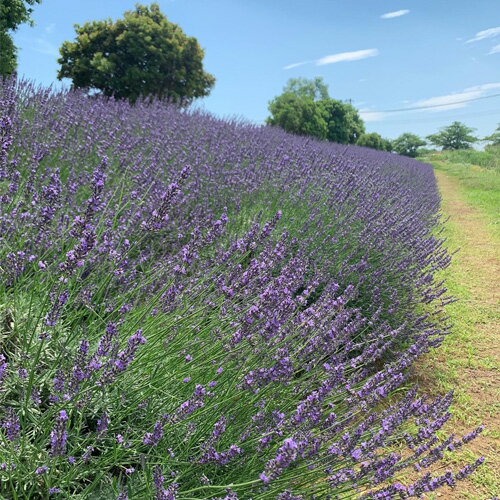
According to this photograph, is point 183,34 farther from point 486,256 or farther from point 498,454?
point 498,454

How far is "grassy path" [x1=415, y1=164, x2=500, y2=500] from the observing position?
2816 millimetres

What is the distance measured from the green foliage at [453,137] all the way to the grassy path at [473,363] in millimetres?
52329

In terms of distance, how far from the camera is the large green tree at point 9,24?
11758 millimetres

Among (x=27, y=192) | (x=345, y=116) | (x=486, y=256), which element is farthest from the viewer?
(x=345, y=116)

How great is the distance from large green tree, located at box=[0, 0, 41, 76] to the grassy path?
11689 mm

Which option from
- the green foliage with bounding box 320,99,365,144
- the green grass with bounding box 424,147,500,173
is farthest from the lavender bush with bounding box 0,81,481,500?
the green grass with bounding box 424,147,500,173

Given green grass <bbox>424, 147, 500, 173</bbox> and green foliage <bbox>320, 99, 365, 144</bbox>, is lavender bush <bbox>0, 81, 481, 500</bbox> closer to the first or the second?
green foliage <bbox>320, 99, 365, 144</bbox>

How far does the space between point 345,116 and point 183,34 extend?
1161cm

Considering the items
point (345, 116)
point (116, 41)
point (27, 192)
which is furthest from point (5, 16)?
point (345, 116)

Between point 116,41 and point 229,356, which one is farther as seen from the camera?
point 116,41

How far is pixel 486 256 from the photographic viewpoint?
738cm

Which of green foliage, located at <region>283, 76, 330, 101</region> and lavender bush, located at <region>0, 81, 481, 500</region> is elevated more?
green foliage, located at <region>283, 76, 330, 101</region>

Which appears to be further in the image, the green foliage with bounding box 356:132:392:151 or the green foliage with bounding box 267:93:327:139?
the green foliage with bounding box 356:132:392:151

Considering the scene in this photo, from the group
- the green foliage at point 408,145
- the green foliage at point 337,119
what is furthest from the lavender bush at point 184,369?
the green foliage at point 408,145
